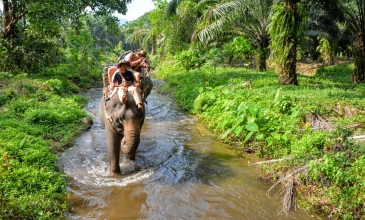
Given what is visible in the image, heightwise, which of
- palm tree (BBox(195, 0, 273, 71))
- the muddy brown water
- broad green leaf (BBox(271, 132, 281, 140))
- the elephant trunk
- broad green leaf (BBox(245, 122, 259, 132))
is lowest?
the muddy brown water

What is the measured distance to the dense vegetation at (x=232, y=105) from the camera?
4254mm

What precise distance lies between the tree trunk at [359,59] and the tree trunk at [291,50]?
4.60 metres

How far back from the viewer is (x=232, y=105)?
8156 millimetres

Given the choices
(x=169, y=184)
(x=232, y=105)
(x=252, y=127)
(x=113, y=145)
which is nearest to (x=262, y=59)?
(x=232, y=105)

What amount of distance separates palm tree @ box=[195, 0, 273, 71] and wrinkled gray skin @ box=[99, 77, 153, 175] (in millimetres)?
7408

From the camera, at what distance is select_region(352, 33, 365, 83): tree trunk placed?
43.8 ft

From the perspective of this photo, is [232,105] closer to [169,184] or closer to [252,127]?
[252,127]

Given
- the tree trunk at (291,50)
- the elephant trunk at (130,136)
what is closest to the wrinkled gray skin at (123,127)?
the elephant trunk at (130,136)

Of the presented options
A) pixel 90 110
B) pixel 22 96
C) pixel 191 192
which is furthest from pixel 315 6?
pixel 22 96

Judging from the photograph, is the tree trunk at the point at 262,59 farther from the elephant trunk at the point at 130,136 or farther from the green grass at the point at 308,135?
the elephant trunk at the point at 130,136

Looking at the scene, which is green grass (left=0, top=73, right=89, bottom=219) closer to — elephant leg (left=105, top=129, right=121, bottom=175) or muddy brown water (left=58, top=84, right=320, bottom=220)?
muddy brown water (left=58, top=84, right=320, bottom=220)

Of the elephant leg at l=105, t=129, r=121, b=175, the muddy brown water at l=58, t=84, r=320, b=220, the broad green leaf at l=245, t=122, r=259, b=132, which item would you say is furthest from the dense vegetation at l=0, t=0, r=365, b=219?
the elephant leg at l=105, t=129, r=121, b=175

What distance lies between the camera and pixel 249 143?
23.0ft

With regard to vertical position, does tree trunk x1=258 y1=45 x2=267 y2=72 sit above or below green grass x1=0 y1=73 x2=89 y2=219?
above
